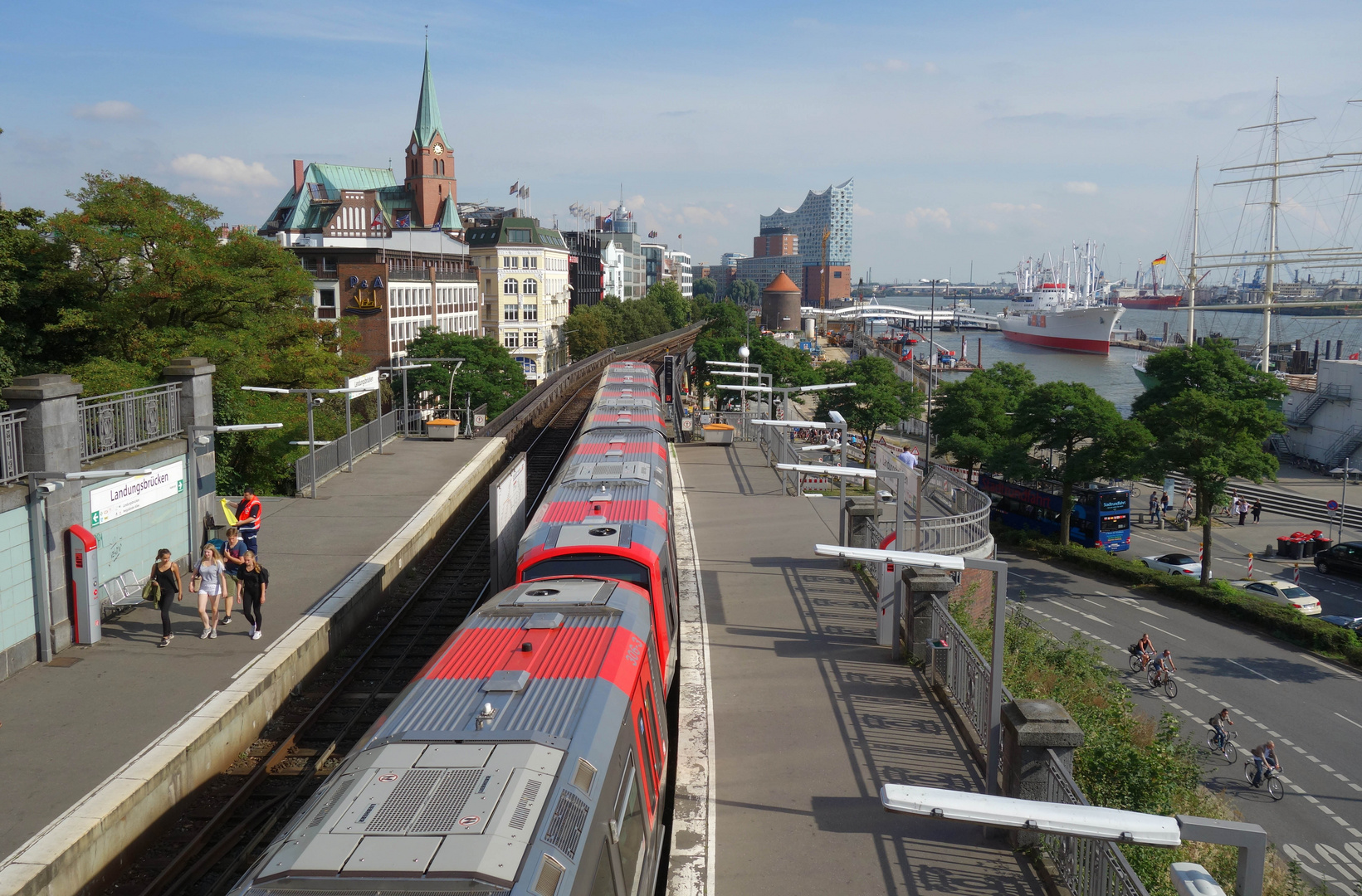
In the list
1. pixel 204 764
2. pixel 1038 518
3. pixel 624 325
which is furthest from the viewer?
pixel 624 325

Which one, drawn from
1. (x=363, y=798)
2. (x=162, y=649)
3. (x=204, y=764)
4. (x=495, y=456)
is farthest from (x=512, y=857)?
(x=495, y=456)

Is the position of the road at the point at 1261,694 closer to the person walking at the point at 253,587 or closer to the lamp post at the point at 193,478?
the person walking at the point at 253,587

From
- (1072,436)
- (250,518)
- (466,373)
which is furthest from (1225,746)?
(466,373)

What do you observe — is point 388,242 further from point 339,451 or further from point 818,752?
point 818,752

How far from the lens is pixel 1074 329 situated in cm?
16150

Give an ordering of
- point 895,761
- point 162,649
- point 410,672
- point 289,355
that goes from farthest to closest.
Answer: point 289,355, point 410,672, point 162,649, point 895,761

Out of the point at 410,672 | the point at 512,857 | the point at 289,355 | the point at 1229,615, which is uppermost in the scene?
the point at 289,355

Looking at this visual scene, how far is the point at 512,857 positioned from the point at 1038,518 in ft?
142

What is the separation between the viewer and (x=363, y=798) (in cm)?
537

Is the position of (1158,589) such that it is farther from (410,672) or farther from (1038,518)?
(410,672)

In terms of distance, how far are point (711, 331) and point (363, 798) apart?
77.5m

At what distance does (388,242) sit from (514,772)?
9361cm

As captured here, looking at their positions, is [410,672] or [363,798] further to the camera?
[410,672]

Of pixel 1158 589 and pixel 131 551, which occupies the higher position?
pixel 131 551
